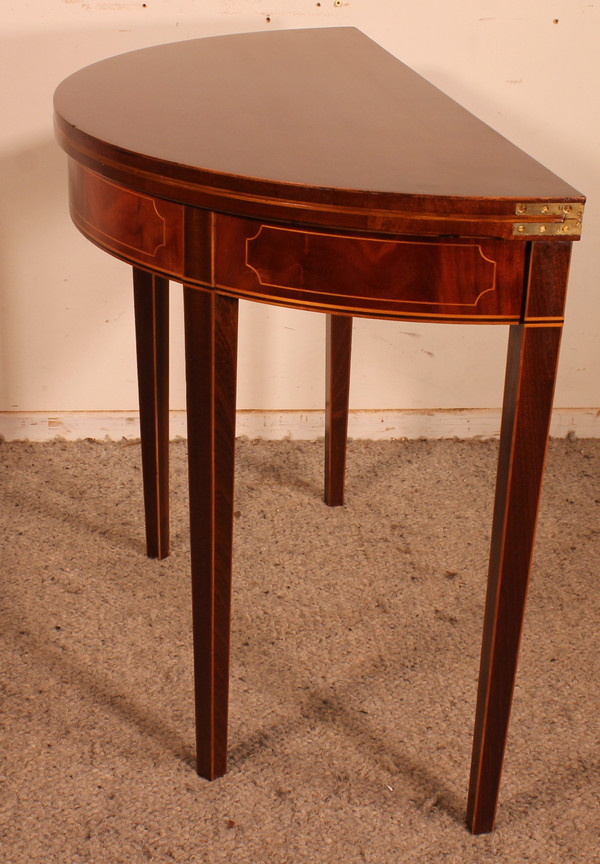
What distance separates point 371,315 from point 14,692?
30.6 inches

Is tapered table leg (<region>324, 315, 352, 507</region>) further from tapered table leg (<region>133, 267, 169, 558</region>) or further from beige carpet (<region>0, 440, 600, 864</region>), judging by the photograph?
tapered table leg (<region>133, 267, 169, 558</region>)

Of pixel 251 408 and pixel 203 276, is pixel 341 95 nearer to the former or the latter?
pixel 203 276

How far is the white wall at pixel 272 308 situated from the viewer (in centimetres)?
174

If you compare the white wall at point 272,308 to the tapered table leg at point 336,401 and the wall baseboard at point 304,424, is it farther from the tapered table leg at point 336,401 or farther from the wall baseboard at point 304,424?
the tapered table leg at point 336,401

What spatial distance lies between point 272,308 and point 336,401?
32cm

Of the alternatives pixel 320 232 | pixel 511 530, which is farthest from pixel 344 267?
pixel 511 530

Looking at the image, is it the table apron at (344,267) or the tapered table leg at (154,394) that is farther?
the tapered table leg at (154,394)

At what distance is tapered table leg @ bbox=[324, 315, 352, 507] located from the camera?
5.50 ft

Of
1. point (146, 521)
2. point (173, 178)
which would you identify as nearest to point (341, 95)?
point (173, 178)

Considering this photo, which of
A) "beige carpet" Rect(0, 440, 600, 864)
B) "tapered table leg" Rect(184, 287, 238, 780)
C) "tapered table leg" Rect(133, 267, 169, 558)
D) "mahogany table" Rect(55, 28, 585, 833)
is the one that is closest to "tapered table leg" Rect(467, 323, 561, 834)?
"mahogany table" Rect(55, 28, 585, 833)

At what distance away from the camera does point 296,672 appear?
140 cm

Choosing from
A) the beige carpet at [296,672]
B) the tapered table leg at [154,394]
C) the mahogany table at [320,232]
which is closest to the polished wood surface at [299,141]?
the mahogany table at [320,232]

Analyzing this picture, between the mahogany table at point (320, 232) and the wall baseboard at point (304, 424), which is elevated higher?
the mahogany table at point (320, 232)

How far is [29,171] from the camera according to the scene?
1.82 m
